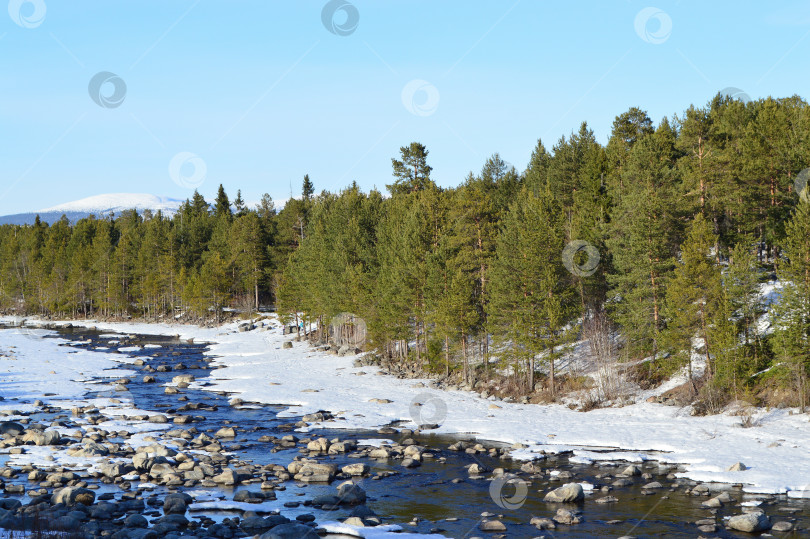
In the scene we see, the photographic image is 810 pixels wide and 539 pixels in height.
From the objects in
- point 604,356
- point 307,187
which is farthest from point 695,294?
point 307,187

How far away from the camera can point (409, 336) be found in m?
52.7

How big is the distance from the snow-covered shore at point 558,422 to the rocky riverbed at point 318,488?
1825 mm

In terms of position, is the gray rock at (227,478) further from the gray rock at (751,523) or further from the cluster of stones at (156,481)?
the gray rock at (751,523)

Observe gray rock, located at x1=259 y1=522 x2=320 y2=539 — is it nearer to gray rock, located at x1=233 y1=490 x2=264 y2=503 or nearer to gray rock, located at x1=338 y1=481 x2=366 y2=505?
gray rock, located at x1=338 y1=481 x2=366 y2=505

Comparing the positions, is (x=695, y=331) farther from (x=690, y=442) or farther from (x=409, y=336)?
(x=409, y=336)

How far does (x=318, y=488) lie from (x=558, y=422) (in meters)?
16.5

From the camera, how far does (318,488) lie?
25016 mm

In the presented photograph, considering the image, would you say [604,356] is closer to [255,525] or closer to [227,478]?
[227,478]

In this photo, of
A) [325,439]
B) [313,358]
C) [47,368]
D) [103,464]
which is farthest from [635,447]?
[47,368]

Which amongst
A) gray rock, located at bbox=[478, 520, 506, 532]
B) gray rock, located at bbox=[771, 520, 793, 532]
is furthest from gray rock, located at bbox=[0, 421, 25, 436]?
gray rock, located at bbox=[771, 520, 793, 532]

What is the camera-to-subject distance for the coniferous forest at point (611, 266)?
36.1 metres

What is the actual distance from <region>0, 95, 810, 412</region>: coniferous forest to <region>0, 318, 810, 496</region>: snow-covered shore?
282 centimetres

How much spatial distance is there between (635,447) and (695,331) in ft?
33.0

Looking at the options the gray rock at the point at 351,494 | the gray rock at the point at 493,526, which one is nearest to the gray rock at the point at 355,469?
the gray rock at the point at 351,494
